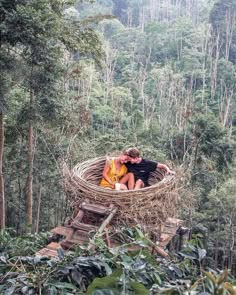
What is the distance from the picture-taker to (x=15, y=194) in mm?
12445

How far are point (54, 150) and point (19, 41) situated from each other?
3.95 metres

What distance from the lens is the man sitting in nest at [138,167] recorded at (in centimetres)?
428

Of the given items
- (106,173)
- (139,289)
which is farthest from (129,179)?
(139,289)

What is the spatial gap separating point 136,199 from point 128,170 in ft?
3.09

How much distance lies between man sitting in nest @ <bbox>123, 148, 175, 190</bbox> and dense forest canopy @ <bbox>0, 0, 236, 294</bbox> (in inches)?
10.4

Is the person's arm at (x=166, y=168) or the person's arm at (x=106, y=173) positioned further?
the person's arm at (x=106, y=173)

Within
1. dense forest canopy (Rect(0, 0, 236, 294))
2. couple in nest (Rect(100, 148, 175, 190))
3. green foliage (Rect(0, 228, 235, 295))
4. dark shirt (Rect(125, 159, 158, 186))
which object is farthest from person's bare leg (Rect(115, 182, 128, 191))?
green foliage (Rect(0, 228, 235, 295))

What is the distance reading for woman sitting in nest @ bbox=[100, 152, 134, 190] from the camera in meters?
4.23

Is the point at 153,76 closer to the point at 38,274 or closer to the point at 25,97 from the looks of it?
the point at 25,97

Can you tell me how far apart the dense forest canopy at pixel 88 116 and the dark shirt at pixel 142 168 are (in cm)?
25

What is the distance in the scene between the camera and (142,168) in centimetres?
436

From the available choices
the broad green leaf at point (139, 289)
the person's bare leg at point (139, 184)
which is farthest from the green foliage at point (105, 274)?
the person's bare leg at point (139, 184)

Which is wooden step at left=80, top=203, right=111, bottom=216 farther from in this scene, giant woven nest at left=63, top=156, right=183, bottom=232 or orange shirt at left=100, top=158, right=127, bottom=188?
orange shirt at left=100, top=158, right=127, bottom=188

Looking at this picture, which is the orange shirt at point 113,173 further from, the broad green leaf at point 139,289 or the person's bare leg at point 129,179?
the broad green leaf at point 139,289
